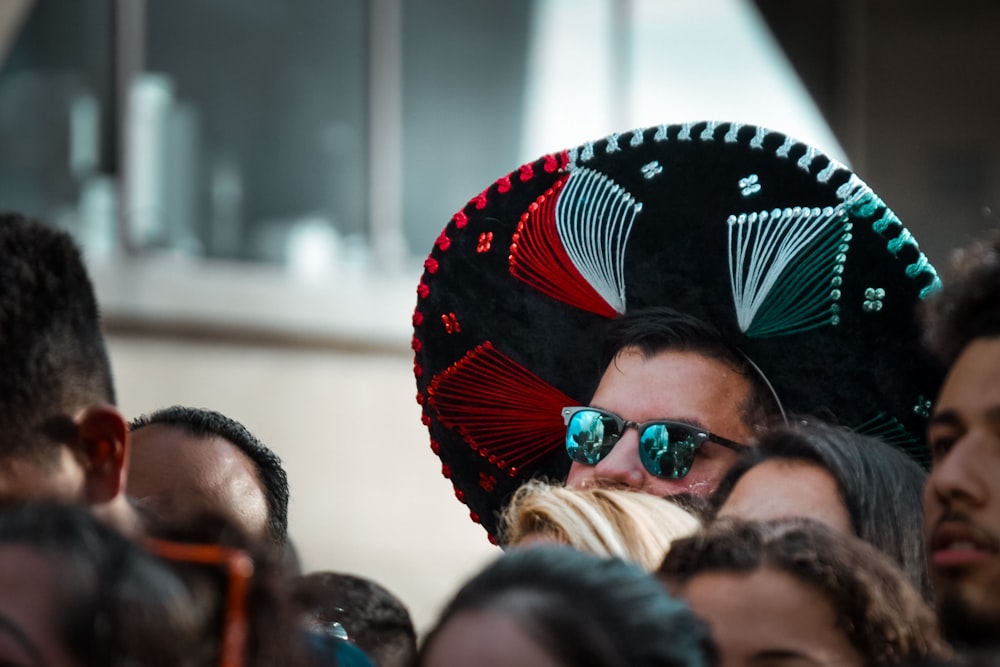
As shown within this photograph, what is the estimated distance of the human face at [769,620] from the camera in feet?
5.42

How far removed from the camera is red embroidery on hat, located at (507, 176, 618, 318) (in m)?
2.71

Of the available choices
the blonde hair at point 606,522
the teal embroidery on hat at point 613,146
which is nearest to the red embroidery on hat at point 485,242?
the teal embroidery on hat at point 613,146

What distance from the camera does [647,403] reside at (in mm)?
2547

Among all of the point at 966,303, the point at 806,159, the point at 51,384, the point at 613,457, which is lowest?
the point at 613,457

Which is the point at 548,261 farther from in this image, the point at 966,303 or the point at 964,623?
the point at 964,623

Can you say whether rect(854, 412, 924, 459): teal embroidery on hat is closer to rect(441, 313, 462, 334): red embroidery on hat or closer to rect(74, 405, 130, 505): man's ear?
rect(441, 313, 462, 334): red embroidery on hat

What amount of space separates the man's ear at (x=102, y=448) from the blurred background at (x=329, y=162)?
4.34 metres

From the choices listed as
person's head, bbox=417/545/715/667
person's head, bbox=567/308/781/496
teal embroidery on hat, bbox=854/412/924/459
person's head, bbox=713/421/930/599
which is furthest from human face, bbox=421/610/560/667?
teal embroidery on hat, bbox=854/412/924/459

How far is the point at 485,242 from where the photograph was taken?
109 inches

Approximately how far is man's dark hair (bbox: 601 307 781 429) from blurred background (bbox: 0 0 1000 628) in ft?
11.9

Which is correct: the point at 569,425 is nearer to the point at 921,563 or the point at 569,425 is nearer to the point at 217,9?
the point at 921,563

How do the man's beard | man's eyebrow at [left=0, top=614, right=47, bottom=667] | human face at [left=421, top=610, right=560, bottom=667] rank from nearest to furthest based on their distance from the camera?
man's eyebrow at [left=0, top=614, right=47, bottom=667] < human face at [left=421, top=610, right=560, bottom=667] < the man's beard

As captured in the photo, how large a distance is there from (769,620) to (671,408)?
34.7 inches

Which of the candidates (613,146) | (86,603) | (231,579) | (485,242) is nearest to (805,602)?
(231,579)
